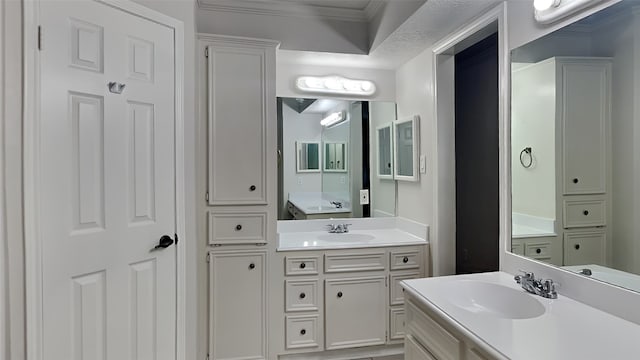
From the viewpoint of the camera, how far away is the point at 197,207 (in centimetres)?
226

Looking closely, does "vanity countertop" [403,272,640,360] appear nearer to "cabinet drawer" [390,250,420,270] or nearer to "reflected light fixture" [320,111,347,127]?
"cabinet drawer" [390,250,420,270]

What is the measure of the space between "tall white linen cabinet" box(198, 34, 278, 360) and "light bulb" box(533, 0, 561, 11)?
4.98 feet

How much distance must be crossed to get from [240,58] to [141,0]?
677mm

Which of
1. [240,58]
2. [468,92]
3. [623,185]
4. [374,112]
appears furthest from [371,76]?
[623,185]

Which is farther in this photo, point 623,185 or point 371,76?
point 371,76

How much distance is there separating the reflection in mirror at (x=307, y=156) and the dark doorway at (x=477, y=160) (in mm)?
1165

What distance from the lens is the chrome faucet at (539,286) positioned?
4.52ft

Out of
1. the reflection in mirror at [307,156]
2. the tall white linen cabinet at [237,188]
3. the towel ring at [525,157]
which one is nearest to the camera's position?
the towel ring at [525,157]

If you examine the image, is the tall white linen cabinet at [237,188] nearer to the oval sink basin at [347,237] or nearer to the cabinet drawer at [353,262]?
the cabinet drawer at [353,262]

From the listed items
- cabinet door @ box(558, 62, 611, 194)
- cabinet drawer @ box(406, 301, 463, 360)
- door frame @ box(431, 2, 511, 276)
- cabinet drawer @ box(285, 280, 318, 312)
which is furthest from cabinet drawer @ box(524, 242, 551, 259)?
cabinet drawer @ box(285, 280, 318, 312)

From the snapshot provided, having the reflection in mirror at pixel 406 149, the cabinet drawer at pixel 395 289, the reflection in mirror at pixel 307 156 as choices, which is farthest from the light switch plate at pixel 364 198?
the cabinet drawer at pixel 395 289

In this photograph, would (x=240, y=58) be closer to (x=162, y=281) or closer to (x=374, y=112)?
(x=374, y=112)

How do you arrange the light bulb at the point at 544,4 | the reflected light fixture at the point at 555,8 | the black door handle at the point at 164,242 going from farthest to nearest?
the black door handle at the point at 164,242 → the light bulb at the point at 544,4 → the reflected light fixture at the point at 555,8

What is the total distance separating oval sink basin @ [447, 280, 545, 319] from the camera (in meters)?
1.40
